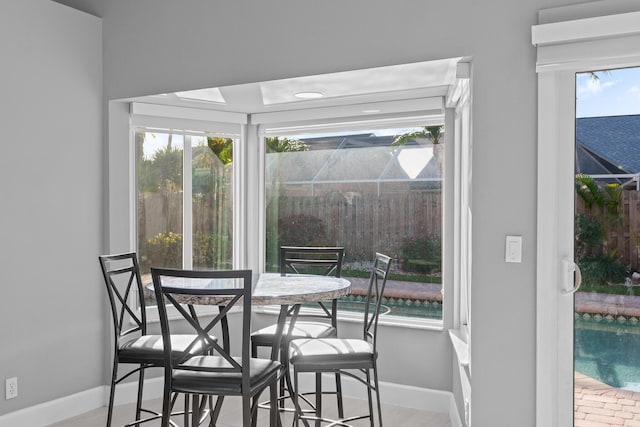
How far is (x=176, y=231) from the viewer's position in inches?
175

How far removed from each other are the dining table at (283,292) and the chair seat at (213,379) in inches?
11.0

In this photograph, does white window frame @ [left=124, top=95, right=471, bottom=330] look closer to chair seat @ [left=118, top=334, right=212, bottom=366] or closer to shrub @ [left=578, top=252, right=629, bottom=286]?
shrub @ [left=578, top=252, right=629, bottom=286]

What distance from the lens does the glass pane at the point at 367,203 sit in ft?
13.4

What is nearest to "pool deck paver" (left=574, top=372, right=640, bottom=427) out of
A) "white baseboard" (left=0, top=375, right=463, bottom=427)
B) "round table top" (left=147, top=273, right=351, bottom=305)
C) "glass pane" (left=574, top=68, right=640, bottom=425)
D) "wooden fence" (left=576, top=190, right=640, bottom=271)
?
"glass pane" (left=574, top=68, right=640, bottom=425)

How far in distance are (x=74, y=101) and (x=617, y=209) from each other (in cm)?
340

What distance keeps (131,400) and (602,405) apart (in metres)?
3.07

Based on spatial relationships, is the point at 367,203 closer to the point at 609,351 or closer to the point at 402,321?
the point at 402,321

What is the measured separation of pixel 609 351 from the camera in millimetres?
2527

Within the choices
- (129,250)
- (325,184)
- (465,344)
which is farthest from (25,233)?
(465,344)

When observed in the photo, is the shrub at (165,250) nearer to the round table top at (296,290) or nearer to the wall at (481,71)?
the round table top at (296,290)

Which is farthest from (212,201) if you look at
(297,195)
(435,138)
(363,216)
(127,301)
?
(435,138)

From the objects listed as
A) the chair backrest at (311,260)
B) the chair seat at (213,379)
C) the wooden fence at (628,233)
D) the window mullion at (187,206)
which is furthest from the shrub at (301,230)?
the wooden fence at (628,233)

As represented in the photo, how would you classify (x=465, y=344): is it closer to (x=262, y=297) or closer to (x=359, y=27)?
(x=262, y=297)

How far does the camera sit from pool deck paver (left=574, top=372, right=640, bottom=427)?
248cm
